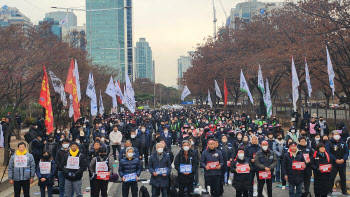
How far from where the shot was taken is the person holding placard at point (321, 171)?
873 centimetres

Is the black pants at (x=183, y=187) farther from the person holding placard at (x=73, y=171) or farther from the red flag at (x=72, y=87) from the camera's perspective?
the red flag at (x=72, y=87)

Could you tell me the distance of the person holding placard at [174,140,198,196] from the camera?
8.66 m

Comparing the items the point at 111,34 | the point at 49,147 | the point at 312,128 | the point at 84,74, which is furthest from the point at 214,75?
the point at 111,34

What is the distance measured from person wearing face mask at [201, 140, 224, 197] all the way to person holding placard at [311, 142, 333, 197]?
7.21ft

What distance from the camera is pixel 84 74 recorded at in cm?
2922

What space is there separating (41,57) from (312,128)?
12.6 m

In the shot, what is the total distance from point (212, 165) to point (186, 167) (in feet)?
1.95

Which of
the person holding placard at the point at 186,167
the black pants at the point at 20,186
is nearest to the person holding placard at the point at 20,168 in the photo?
the black pants at the point at 20,186

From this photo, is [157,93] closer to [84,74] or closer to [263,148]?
[84,74]

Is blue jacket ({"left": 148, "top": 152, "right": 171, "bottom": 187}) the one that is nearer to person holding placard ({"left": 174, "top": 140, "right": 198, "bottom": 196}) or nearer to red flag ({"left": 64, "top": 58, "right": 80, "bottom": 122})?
person holding placard ({"left": 174, "top": 140, "right": 198, "bottom": 196})

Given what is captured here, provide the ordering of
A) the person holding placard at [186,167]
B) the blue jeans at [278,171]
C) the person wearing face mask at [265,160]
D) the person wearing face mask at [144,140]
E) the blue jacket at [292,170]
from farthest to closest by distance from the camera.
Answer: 1. the person wearing face mask at [144,140]
2. the blue jeans at [278,171]
3. the person wearing face mask at [265,160]
4. the blue jacket at [292,170]
5. the person holding placard at [186,167]

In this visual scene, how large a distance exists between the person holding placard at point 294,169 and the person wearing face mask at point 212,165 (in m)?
1.55

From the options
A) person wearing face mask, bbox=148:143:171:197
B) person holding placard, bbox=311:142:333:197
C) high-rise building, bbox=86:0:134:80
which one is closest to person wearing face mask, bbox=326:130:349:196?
person holding placard, bbox=311:142:333:197

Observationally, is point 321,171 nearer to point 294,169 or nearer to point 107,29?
point 294,169
